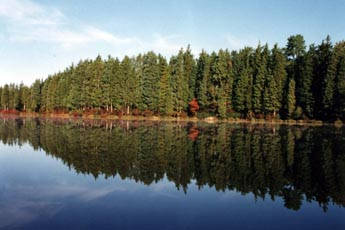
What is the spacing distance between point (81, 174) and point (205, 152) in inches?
327

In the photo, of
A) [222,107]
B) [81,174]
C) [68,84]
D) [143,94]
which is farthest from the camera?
[68,84]

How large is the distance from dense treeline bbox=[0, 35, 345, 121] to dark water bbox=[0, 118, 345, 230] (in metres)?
38.9

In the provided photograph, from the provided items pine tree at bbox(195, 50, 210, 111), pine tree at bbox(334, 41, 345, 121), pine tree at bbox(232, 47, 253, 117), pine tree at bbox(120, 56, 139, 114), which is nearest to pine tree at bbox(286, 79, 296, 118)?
pine tree at bbox(334, 41, 345, 121)

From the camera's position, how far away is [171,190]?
10977 millimetres

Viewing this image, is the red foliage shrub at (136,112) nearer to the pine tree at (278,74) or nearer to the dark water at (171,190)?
the pine tree at (278,74)

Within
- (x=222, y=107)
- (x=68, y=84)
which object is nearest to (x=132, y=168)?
(x=222, y=107)

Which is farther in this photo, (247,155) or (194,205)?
(247,155)

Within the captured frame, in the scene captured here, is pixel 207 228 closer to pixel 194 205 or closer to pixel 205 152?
pixel 194 205

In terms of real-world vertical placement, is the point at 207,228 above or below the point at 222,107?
below

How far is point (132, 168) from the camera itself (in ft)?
47.2

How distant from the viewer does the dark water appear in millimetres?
7934

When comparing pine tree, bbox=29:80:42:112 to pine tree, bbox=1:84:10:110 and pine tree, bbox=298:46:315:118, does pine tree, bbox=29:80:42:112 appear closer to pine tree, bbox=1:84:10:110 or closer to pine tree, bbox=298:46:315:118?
pine tree, bbox=1:84:10:110

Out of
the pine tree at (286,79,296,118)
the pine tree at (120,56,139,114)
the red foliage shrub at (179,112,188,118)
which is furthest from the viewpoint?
the pine tree at (120,56,139,114)

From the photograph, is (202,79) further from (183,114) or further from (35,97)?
(35,97)
